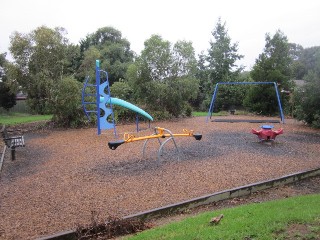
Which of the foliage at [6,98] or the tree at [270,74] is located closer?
the tree at [270,74]

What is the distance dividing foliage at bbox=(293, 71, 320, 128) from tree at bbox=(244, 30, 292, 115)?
6001 millimetres

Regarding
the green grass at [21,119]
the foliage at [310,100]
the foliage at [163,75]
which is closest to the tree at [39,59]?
the green grass at [21,119]

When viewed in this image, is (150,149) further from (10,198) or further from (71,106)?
(71,106)

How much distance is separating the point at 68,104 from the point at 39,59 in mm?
3029

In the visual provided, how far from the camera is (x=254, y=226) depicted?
4172 mm

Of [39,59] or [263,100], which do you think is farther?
[263,100]

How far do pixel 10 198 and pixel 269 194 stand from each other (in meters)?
5.07

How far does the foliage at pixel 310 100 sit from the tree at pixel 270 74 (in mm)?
6001

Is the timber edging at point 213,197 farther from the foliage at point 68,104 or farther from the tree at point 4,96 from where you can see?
the tree at point 4,96

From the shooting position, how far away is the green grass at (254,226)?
3.95 meters

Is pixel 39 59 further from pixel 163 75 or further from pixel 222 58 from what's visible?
pixel 222 58

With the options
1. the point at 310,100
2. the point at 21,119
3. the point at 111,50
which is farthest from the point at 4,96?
the point at 310,100

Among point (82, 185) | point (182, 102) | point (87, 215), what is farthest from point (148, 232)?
point (182, 102)

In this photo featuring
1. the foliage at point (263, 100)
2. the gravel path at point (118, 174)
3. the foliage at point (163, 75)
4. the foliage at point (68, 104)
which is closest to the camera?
the gravel path at point (118, 174)
